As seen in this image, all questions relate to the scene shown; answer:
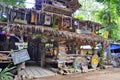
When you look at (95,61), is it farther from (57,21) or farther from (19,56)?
(19,56)

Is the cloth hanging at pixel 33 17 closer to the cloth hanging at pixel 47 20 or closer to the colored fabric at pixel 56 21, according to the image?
the cloth hanging at pixel 47 20

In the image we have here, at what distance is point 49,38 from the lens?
548 inches

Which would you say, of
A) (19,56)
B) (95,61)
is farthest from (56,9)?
(19,56)

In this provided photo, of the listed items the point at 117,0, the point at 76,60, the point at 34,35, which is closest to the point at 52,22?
the point at 34,35

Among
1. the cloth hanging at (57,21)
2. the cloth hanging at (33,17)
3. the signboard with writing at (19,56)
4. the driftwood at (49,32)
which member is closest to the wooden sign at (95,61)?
the driftwood at (49,32)

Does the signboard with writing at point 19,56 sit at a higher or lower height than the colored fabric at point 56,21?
lower

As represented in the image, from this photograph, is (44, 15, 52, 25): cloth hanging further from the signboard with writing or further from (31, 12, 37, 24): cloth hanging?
the signboard with writing

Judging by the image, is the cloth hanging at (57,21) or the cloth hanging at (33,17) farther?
the cloth hanging at (57,21)

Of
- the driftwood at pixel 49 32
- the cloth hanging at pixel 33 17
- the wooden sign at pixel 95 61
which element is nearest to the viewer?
the driftwood at pixel 49 32

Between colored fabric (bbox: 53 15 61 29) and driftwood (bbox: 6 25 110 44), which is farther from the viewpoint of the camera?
colored fabric (bbox: 53 15 61 29)

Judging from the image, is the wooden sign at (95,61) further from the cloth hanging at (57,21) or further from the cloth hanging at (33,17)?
the cloth hanging at (33,17)

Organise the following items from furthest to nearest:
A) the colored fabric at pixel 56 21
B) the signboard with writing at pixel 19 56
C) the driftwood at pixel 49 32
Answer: the colored fabric at pixel 56 21
the driftwood at pixel 49 32
the signboard with writing at pixel 19 56

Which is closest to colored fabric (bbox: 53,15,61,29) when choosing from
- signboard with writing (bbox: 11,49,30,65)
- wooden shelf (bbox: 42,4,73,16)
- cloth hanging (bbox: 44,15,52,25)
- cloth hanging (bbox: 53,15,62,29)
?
cloth hanging (bbox: 53,15,62,29)

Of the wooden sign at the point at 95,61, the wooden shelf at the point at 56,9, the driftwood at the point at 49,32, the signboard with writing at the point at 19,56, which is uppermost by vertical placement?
the wooden shelf at the point at 56,9
